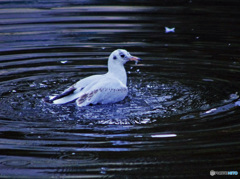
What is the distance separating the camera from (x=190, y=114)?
6.72m

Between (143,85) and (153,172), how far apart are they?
338 cm

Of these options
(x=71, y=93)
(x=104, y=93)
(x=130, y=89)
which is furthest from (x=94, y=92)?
(x=130, y=89)

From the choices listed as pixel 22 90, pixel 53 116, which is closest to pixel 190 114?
pixel 53 116

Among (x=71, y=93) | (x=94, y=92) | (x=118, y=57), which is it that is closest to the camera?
(x=94, y=92)

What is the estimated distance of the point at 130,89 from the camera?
824 centimetres

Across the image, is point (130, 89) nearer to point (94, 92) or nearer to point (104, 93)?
point (104, 93)

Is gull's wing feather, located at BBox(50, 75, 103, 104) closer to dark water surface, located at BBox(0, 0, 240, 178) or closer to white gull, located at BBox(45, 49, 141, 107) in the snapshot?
white gull, located at BBox(45, 49, 141, 107)

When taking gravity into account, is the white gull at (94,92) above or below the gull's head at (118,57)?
below

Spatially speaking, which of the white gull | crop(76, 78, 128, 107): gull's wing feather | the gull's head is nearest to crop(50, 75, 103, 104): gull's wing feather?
the white gull

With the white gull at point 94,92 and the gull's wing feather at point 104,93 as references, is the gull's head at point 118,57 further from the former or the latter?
the gull's wing feather at point 104,93

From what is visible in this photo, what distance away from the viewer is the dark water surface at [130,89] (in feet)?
17.6

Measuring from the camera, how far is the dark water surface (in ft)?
17.6

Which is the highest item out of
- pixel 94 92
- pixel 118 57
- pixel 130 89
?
pixel 118 57

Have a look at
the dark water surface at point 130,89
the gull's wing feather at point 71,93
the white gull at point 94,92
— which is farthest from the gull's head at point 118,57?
the gull's wing feather at point 71,93
